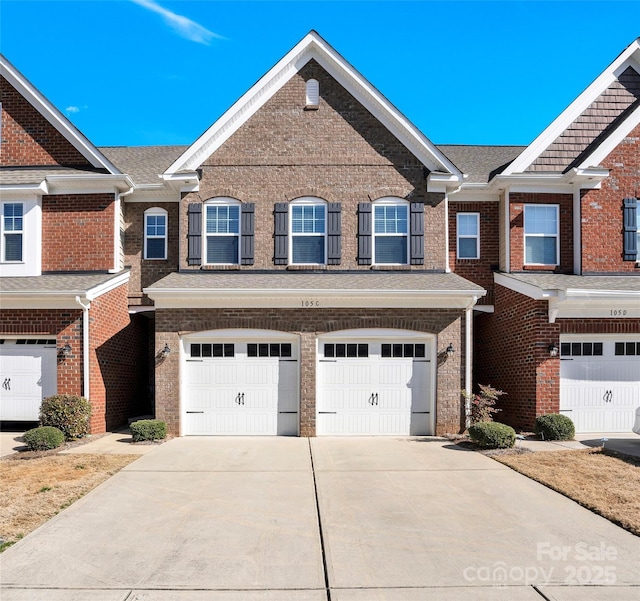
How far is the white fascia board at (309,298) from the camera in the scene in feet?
48.2

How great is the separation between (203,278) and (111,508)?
8.18m

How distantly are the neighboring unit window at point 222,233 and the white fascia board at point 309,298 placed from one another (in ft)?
6.64

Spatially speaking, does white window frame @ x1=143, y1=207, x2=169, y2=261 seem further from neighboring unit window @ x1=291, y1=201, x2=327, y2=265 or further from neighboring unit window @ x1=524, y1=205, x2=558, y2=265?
neighboring unit window @ x1=524, y1=205, x2=558, y2=265

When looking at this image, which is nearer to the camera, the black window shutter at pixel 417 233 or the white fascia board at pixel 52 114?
the black window shutter at pixel 417 233

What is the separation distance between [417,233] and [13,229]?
11.4 m

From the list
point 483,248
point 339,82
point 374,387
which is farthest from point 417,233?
point 339,82

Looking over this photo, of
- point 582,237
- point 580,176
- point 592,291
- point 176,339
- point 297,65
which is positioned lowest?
point 176,339

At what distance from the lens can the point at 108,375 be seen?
16.2 meters

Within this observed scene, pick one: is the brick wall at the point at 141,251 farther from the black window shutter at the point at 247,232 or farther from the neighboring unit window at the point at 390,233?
the neighboring unit window at the point at 390,233

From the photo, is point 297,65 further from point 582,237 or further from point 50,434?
point 50,434

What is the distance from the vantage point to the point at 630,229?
1675cm

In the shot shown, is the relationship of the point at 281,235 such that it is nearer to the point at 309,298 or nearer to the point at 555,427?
the point at 309,298

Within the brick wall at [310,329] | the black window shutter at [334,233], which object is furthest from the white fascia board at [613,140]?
the black window shutter at [334,233]

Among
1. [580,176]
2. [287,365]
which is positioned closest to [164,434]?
[287,365]
